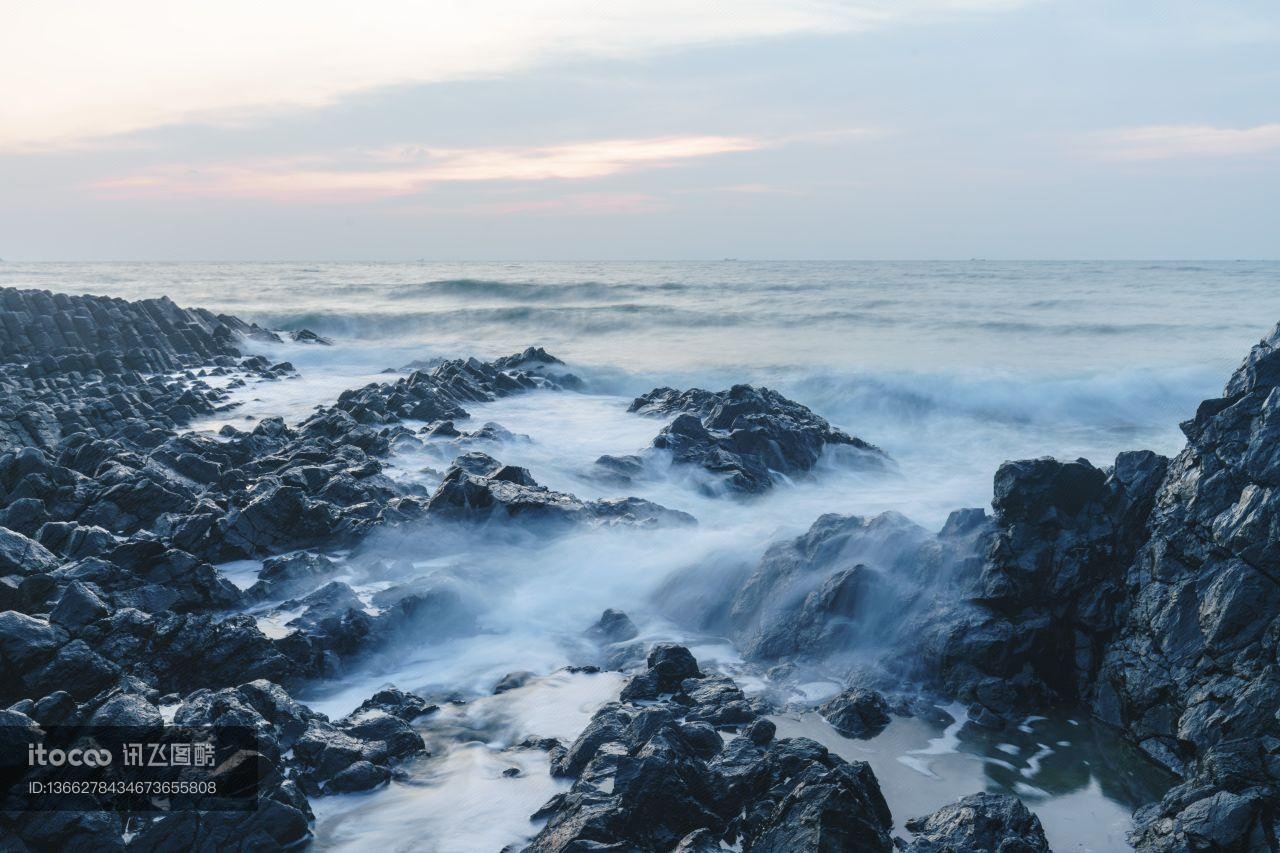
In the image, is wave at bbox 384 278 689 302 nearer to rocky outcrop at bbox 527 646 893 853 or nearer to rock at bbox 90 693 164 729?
rocky outcrop at bbox 527 646 893 853

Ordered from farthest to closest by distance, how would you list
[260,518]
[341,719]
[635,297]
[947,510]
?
[635,297]
[947,510]
[260,518]
[341,719]

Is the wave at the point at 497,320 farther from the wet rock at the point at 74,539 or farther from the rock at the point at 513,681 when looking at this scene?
the rock at the point at 513,681

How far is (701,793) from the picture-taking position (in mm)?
6402

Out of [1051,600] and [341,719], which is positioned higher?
[1051,600]

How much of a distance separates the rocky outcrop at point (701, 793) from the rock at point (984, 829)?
0.31 m

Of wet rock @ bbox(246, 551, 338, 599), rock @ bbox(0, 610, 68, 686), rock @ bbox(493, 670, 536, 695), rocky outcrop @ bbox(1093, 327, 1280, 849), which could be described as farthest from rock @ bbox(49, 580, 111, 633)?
rocky outcrop @ bbox(1093, 327, 1280, 849)

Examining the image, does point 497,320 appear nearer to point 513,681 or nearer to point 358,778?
point 513,681

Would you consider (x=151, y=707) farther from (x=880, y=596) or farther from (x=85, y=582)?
(x=880, y=596)

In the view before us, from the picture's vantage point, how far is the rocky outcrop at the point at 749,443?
54.6 feet

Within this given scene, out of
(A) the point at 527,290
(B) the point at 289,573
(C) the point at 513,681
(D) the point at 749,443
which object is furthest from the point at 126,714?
(A) the point at 527,290

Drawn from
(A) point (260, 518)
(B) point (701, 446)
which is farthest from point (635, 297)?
(A) point (260, 518)

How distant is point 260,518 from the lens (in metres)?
12.3

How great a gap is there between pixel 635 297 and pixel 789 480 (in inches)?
1715

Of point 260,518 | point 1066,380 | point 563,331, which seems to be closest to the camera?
point 260,518
